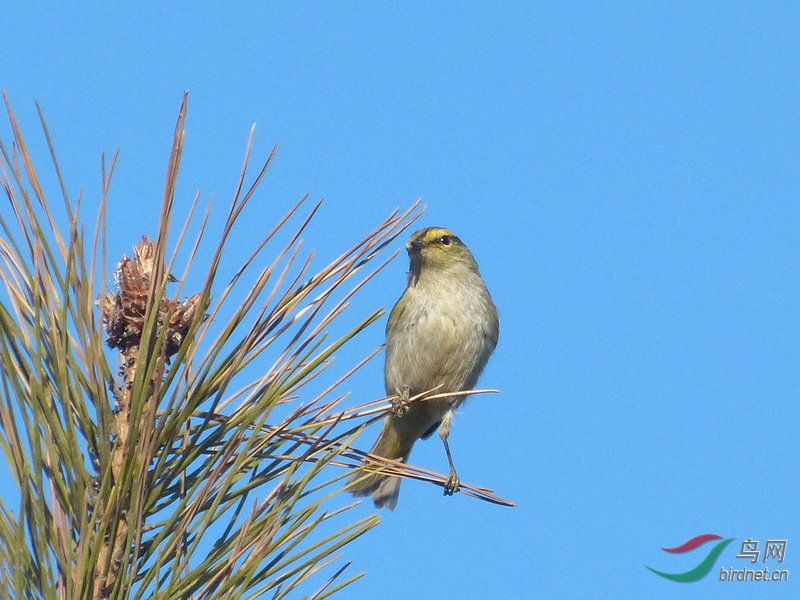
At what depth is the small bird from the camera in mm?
5902

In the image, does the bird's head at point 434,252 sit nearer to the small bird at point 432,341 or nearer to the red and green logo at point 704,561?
the small bird at point 432,341

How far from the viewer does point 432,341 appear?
19.3 ft

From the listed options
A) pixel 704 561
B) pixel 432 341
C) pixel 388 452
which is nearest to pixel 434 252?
pixel 432 341

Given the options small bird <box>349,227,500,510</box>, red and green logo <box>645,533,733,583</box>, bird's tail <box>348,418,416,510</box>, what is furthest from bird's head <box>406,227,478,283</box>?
red and green logo <box>645,533,733,583</box>

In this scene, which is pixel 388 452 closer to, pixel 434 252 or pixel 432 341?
pixel 432 341

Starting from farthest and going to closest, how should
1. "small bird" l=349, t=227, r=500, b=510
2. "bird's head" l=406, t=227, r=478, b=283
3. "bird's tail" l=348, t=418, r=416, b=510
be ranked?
1. "bird's head" l=406, t=227, r=478, b=283
2. "bird's tail" l=348, t=418, r=416, b=510
3. "small bird" l=349, t=227, r=500, b=510

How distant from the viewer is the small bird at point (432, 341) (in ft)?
19.4

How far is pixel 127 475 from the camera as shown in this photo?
2.06m

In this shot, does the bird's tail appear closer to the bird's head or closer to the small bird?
the small bird

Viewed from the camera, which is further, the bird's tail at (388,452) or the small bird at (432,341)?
the bird's tail at (388,452)

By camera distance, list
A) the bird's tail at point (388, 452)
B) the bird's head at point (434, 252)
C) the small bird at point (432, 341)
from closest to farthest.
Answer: the small bird at point (432, 341) → the bird's tail at point (388, 452) → the bird's head at point (434, 252)

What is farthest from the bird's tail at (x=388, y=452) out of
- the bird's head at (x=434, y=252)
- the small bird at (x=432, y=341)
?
the bird's head at (x=434, y=252)

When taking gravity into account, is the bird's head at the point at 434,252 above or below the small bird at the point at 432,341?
above

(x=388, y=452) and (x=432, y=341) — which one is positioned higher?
(x=432, y=341)
